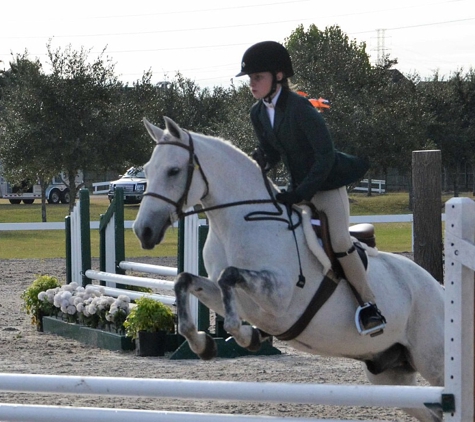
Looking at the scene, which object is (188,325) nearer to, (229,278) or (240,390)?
(229,278)

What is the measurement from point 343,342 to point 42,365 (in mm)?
3750

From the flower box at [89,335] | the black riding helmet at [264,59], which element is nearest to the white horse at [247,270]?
the black riding helmet at [264,59]

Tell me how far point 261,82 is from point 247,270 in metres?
0.99

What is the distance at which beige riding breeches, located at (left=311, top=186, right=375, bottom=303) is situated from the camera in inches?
176

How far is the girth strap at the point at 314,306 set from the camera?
431 cm

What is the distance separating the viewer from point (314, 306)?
4.34 metres

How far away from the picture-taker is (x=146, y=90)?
106ft

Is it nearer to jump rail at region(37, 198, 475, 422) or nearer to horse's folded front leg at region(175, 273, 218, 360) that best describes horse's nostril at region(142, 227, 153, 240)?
horse's folded front leg at region(175, 273, 218, 360)

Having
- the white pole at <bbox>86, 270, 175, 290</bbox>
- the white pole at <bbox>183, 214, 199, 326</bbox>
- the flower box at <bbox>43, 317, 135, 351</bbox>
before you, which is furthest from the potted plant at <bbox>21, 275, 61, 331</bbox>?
the white pole at <bbox>183, 214, 199, 326</bbox>

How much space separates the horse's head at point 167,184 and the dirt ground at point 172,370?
205 cm

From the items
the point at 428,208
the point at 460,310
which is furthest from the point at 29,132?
the point at 460,310

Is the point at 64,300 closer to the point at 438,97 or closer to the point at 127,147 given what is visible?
the point at 127,147

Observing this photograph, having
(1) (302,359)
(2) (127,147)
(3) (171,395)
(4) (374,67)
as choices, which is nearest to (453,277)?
(3) (171,395)

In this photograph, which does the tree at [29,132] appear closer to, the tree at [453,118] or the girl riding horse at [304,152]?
the tree at [453,118]
